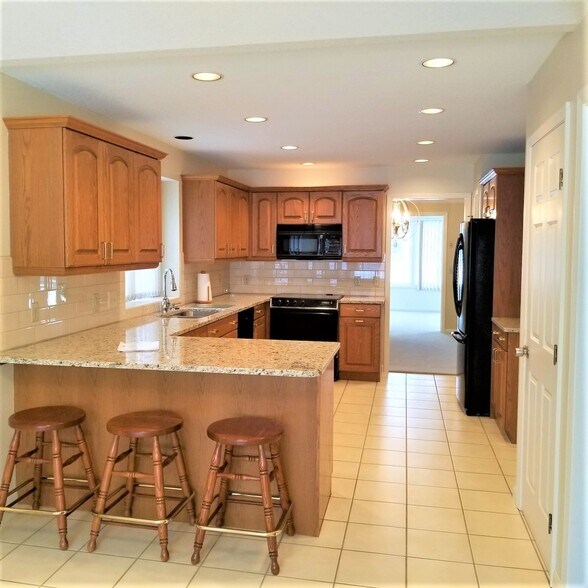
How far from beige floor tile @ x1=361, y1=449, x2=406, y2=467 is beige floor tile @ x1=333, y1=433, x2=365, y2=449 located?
0.14 metres

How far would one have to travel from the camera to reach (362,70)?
2924 millimetres

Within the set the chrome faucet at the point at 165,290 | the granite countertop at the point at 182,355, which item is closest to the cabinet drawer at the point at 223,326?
the chrome faucet at the point at 165,290

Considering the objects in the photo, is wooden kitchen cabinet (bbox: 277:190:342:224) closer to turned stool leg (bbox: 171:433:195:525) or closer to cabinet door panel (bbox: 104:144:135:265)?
cabinet door panel (bbox: 104:144:135:265)

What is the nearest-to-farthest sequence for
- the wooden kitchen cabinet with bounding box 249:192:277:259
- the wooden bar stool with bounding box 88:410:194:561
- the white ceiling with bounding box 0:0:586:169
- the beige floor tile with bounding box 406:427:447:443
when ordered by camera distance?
the white ceiling with bounding box 0:0:586:169
the wooden bar stool with bounding box 88:410:194:561
the beige floor tile with bounding box 406:427:447:443
the wooden kitchen cabinet with bounding box 249:192:277:259

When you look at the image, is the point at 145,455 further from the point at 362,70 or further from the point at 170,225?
the point at 170,225

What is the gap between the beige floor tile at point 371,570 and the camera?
95.7 inches

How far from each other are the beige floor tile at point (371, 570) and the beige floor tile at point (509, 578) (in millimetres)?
355

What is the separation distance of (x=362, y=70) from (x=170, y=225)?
2.94 metres

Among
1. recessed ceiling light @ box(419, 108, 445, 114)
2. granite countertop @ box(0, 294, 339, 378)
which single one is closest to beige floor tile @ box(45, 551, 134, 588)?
granite countertop @ box(0, 294, 339, 378)

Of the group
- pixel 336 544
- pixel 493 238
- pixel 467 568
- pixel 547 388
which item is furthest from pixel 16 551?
pixel 493 238

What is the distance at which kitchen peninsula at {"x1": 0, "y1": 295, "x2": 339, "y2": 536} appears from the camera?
2.78 meters

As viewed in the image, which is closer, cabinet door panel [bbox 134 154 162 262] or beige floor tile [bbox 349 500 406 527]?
beige floor tile [bbox 349 500 406 527]

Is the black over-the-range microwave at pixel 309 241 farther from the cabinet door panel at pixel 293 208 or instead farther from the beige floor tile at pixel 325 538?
the beige floor tile at pixel 325 538

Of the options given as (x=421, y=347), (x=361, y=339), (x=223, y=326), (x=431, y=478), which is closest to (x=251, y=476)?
(x=431, y=478)
